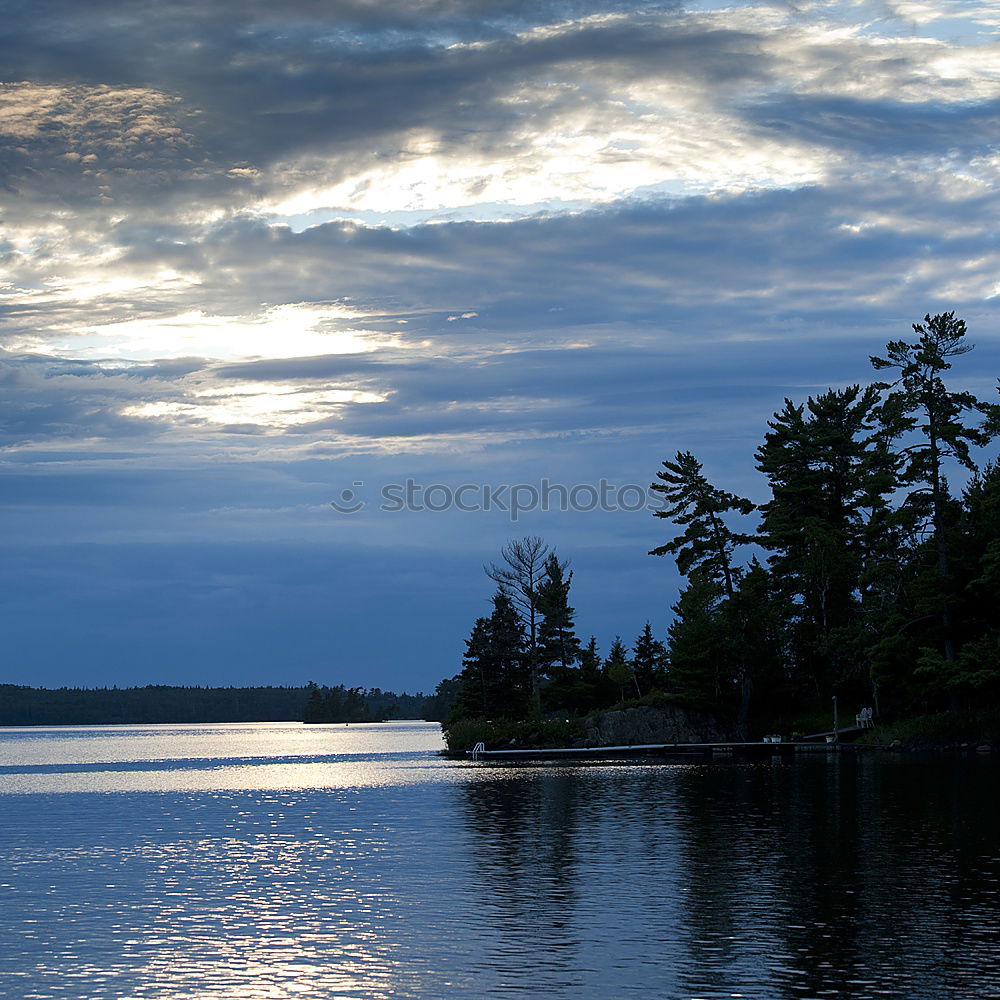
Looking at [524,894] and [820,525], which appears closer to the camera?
[524,894]

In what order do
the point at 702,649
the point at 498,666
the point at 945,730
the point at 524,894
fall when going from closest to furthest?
the point at 524,894
the point at 945,730
the point at 702,649
the point at 498,666

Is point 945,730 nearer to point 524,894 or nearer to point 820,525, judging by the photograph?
point 820,525

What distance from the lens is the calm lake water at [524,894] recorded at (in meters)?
25.6

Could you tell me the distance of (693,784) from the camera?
7144 cm

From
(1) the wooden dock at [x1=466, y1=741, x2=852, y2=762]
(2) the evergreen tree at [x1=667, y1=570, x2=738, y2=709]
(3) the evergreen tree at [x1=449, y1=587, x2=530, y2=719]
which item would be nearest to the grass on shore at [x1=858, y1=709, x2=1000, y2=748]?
(1) the wooden dock at [x1=466, y1=741, x2=852, y2=762]

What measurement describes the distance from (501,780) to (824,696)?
4017 cm

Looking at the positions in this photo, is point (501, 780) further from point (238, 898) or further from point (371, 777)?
point (238, 898)

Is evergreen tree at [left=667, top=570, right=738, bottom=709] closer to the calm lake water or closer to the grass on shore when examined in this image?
the grass on shore

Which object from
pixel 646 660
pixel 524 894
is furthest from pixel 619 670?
pixel 524 894

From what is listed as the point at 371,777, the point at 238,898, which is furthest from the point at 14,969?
the point at 371,777

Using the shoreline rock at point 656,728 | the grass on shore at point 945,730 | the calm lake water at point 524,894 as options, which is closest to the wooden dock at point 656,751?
the shoreline rock at point 656,728

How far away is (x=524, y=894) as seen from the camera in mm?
35438

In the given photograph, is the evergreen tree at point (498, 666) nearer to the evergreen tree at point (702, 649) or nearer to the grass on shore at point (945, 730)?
the evergreen tree at point (702, 649)

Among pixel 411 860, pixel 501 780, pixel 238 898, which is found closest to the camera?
pixel 238 898
